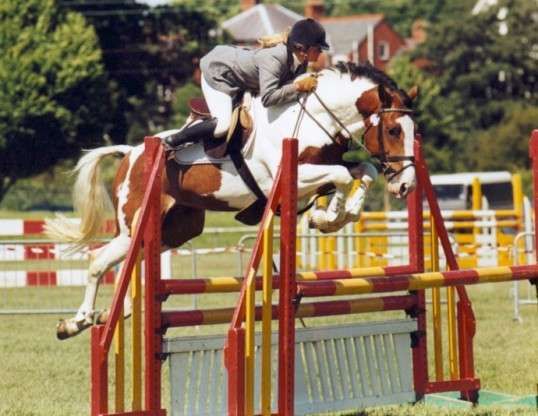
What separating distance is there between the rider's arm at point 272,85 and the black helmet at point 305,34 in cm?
16

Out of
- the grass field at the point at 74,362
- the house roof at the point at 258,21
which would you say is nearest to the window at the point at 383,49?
the house roof at the point at 258,21

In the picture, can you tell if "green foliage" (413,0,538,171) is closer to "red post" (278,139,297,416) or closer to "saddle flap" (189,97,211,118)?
"saddle flap" (189,97,211,118)

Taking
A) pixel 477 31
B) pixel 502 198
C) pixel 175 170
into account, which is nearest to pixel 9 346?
pixel 175 170

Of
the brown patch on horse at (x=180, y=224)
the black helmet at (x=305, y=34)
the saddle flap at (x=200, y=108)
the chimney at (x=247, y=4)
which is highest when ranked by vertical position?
the chimney at (x=247, y=4)

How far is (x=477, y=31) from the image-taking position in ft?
242

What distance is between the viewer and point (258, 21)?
287ft

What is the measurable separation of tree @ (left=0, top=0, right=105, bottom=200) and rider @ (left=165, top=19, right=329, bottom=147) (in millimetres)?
41611

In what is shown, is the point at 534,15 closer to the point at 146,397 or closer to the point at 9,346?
the point at 9,346

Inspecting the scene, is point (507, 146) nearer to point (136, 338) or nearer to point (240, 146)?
point (240, 146)

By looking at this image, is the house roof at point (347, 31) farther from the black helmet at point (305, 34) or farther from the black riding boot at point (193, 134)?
the black helmet at point (305, 34)

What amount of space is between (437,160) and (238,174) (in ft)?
166

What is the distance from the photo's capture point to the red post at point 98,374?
6.87m

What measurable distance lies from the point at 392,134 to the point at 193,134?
1.21 m

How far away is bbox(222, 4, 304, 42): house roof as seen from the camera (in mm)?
87312
